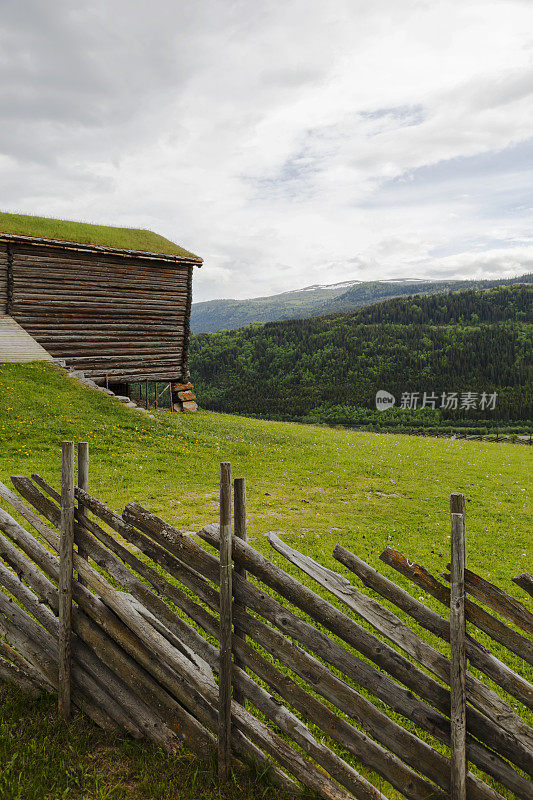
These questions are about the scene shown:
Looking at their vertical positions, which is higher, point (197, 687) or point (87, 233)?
point (87, 233)

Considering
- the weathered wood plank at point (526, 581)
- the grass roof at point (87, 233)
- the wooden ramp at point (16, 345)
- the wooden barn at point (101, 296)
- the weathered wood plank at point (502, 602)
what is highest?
the grass roof at point (87, 233)

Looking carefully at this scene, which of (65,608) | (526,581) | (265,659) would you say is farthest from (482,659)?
(65,608)

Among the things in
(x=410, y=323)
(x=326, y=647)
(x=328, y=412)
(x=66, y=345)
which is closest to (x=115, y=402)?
(x=66, y=345)

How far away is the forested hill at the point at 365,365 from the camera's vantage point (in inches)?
4606

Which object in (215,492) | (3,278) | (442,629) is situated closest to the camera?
(442,629)

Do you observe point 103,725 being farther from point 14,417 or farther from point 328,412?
point 328,412

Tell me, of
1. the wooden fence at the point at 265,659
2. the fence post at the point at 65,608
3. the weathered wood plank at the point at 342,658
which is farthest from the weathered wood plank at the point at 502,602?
the fence post at the point at 65,608

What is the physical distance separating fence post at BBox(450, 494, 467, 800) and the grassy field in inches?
57.0

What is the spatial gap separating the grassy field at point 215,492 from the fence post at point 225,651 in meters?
0.17

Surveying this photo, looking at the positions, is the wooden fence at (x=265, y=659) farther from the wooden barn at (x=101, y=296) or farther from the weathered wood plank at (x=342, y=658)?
the wooden barn at (x=101, y=296)

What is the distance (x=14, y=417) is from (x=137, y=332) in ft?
38.9

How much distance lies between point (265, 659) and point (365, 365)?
13132 centimetres

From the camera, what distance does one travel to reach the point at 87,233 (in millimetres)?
27609

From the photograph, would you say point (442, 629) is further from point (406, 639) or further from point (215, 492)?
point (215, 492)
